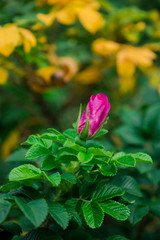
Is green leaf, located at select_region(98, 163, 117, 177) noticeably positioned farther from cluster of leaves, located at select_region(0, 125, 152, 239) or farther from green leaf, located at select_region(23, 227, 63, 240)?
green leaf, located at select_region(23, 227, 63, 240)

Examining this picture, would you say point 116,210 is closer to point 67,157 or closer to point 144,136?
point 67,157

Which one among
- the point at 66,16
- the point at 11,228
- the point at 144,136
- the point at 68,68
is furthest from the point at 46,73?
the point at 11,228

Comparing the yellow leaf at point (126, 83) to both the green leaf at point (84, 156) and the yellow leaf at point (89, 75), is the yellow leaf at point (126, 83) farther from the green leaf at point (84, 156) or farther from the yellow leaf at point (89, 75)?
the green leaf at point (84, 156)

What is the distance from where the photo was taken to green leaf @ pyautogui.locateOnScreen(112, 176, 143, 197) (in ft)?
1.97

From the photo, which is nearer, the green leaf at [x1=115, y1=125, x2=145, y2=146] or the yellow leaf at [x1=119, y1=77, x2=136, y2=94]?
the green leaf at [x1=115, y1=125, x2=145, y2=146]

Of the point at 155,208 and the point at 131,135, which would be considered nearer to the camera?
the point at 155,208

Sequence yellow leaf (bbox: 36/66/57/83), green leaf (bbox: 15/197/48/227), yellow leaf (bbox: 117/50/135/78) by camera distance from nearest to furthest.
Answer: green leaf (bbox: 15/197/48/227) → yellow leaf (bbox: 117/50/135/78) → yellow leaf (bbox: 36/66/57/83)

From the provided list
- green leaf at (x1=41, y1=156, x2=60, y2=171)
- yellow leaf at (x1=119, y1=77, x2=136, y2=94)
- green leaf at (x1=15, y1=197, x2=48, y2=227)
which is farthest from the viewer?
yellow leaf at (x1=119, y1=77, x2=136, y2=94)

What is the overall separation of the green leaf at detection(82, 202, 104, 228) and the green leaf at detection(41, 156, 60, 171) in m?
0.10

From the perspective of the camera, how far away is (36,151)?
52 cm

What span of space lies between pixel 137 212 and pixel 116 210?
0.16m

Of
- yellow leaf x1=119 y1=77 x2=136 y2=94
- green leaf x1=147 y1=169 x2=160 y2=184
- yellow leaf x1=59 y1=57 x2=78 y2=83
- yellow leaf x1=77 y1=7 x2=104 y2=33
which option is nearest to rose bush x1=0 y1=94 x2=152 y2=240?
green leaf x1=147 y1=169 x2=160 y2=184

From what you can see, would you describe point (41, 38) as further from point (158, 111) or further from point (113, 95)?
point (113, 95)

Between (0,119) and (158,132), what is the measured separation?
0.89 metres
